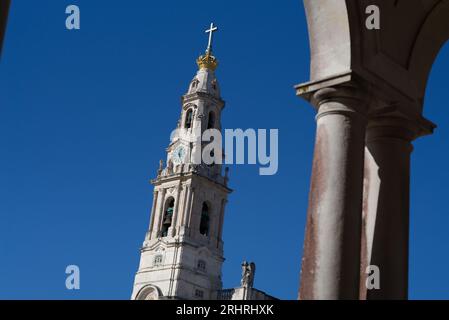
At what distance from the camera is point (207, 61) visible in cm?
7675

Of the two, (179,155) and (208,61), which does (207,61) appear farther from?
(179,155)

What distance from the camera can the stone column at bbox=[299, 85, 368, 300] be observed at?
298 inches

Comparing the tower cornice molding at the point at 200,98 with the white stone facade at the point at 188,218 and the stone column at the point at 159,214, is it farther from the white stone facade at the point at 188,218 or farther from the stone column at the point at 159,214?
the stone column at the point at 159,214

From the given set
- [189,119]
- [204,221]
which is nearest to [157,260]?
[204,221]

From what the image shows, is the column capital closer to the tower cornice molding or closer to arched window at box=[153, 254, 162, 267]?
arched window at box=[153, 254, 162, 267]

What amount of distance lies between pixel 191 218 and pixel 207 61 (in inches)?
654

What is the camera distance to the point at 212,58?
7675 cm

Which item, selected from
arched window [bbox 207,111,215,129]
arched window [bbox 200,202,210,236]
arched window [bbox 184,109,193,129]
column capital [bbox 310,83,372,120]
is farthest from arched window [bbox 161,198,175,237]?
column capital [bbox 310,83,372,120]

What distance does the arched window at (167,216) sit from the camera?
72.3 m

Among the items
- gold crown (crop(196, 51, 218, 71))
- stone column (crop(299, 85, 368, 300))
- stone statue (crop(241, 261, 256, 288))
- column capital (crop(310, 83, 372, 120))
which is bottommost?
stone column (crop(299, 85, 368, 300))

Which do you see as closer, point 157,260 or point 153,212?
point 157,260

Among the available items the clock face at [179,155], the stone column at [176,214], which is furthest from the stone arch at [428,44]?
the clock face at [179,155]

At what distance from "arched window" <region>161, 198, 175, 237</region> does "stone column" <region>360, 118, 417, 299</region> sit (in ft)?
209
